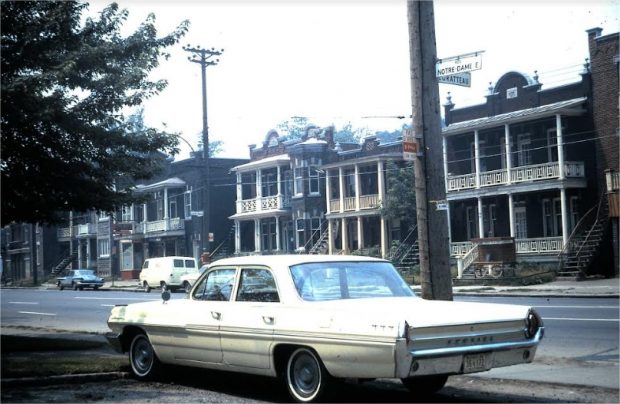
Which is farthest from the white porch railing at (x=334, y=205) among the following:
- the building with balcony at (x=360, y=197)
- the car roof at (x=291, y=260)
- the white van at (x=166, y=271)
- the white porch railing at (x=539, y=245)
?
the car roof at (x=291, y=260)

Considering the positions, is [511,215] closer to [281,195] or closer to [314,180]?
[314,180]

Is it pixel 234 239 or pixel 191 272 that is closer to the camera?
pixel 191 272

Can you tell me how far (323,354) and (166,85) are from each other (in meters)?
8.27

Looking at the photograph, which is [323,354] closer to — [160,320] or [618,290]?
[160,320]

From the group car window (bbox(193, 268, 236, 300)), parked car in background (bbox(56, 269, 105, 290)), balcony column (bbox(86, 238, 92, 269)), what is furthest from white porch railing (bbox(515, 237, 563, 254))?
balcony column (bbox(86, 238, 92, 269))

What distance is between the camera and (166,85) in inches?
581

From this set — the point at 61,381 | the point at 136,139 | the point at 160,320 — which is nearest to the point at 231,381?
the point at 160,320

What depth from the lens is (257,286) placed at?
9023mm

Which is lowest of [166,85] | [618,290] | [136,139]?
[618,290]

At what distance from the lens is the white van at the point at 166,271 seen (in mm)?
43794

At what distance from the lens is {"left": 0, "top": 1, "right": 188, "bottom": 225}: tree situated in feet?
40.0

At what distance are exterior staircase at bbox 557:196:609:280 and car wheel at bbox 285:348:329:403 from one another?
97.5 ft

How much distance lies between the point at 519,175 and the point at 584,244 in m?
5.21

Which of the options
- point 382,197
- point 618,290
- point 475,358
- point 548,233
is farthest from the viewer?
point 382,197
